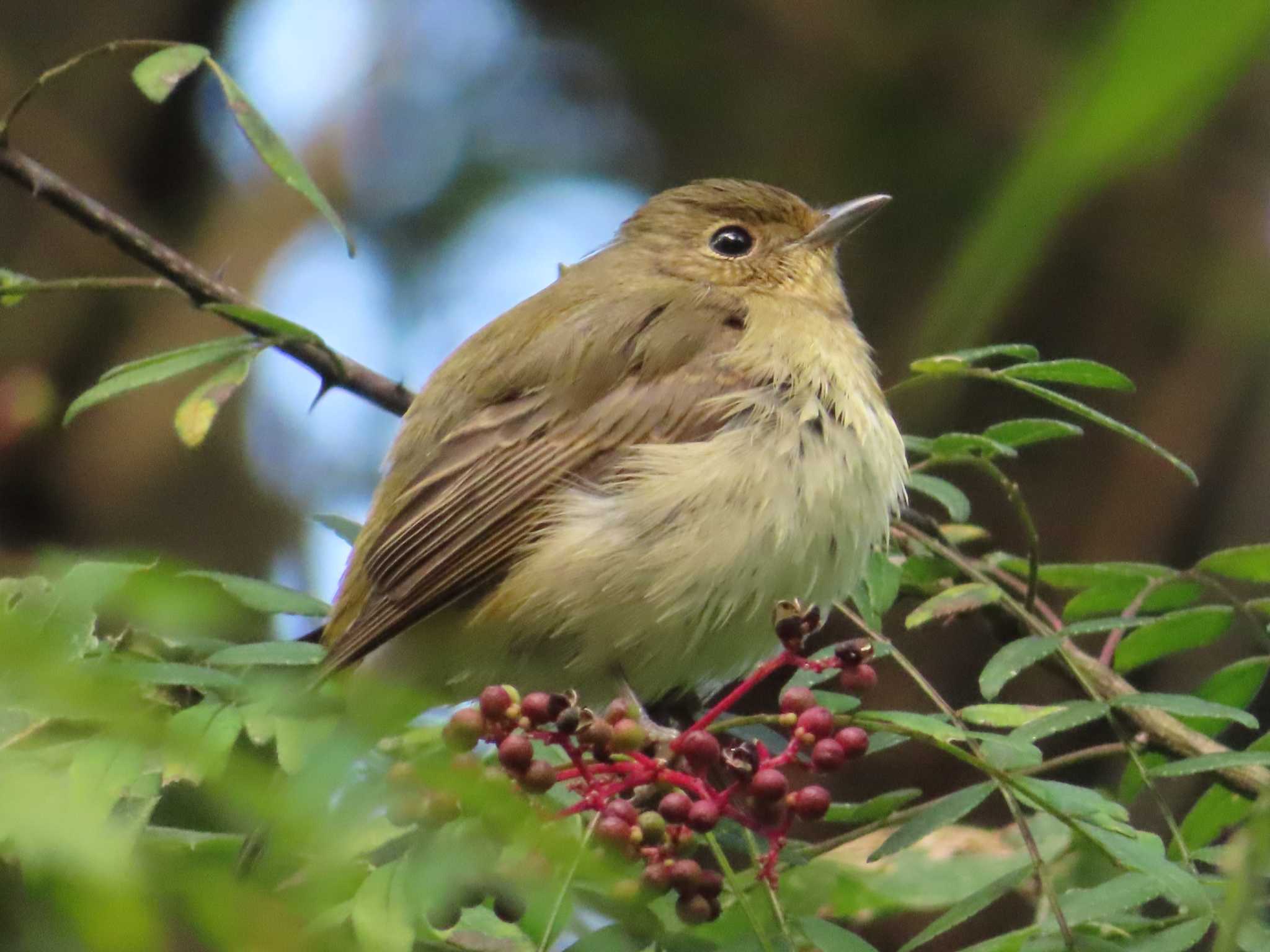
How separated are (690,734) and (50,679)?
4.93 feet

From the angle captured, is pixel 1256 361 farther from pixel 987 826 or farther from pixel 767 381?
pixel 767 381

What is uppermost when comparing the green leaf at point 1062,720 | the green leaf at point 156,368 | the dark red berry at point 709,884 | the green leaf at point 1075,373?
the green leaf at point 1075,373

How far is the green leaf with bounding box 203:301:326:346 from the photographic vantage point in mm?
3053

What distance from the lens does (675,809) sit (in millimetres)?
2232

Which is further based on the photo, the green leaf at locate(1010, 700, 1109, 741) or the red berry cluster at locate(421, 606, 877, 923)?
the green leaf at locate(1010, 700, 1109, 741)

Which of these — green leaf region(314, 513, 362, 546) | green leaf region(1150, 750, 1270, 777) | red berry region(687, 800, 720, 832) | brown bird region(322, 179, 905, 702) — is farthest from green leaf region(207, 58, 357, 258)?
green leaf region(1150, 750, 1270, 777)

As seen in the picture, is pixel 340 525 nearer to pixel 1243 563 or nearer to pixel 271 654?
pixel 271 654

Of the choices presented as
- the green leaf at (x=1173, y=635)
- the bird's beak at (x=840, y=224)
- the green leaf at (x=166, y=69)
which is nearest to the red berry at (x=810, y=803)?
the green leaf at (x=1173, y=635)

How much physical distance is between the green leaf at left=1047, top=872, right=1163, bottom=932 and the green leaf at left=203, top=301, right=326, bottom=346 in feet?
5.97

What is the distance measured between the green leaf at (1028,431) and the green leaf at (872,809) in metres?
0.81

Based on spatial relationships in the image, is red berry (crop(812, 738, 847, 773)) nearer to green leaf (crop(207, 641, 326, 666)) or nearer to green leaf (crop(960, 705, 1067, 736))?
green leaf (crop(960, 705, 1067, 736))

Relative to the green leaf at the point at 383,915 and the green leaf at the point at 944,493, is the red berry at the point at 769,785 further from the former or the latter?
the green leaf at the point at 944,493

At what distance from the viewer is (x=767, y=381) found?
12.1 ft

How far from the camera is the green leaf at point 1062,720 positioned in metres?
2.44
